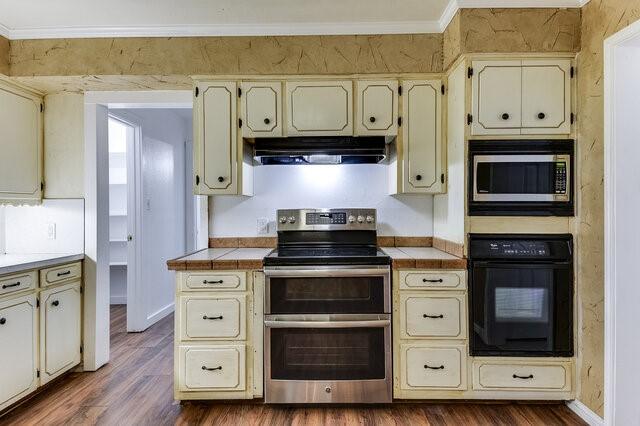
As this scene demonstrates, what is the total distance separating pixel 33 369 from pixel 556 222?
133 inches

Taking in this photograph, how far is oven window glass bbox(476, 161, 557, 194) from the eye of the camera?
224cm

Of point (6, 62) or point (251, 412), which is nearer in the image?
point (251, 412)

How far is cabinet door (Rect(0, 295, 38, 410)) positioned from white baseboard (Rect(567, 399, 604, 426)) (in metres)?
3.33

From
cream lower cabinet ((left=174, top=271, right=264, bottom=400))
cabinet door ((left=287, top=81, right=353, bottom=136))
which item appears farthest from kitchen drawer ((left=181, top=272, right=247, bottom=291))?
cabinet door ((left=287, top=81, right=353, bottom=136))

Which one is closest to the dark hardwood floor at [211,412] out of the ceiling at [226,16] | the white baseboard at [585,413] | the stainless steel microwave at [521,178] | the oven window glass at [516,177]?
the white baseboard at [585,413]

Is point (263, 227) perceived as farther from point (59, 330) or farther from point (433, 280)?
point (59, 330)

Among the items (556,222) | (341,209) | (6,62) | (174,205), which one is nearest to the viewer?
(556,222)

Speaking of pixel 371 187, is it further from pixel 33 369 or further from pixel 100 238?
pixel 33 369

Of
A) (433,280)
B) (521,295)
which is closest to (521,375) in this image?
(521,295)

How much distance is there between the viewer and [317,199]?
9.70 feet

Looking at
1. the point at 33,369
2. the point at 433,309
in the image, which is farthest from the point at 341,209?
the point at 33,369

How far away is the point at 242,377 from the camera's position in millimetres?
2279

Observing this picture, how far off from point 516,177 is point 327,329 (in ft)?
4.82

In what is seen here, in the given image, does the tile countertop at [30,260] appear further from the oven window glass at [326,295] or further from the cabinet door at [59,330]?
the oven window glass at [326,295]
